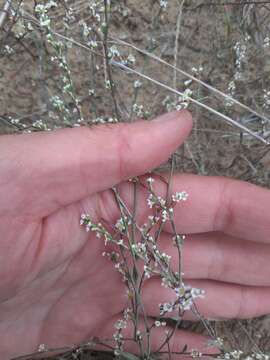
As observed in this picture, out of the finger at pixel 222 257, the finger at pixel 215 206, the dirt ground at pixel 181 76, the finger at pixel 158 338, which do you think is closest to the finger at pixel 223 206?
the finger at pixel 215 206

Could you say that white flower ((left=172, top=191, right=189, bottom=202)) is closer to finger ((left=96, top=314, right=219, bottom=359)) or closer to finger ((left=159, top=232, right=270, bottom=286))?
finger ((left=159, top=232, right=270, bottom=286))

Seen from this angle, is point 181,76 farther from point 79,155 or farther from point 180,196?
point 79,155

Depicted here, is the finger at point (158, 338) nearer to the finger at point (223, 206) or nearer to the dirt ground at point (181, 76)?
the dirt ground at point (181, 76)

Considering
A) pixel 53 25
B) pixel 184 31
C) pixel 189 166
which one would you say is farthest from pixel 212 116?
pixel 53 25

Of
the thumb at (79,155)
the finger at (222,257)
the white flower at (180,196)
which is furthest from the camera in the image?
the finger at (222,257)

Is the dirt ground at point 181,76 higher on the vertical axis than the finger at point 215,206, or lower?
higher

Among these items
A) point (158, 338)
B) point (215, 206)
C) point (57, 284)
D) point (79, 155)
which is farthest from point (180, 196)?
point (158, 338)
